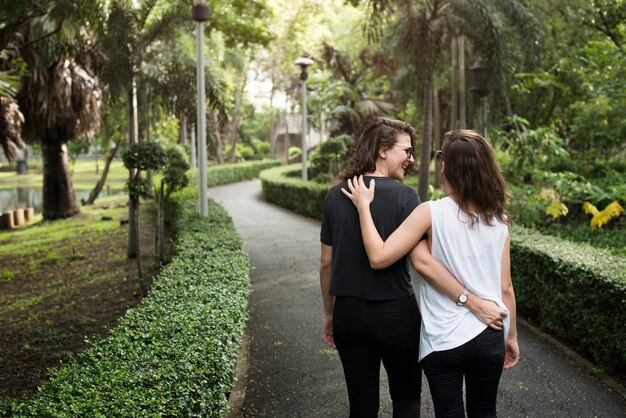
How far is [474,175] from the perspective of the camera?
2.48 m

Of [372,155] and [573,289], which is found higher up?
[372,155]

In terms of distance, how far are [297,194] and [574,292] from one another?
12777 millimetres

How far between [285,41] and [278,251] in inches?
830

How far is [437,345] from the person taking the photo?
2492 millimetres

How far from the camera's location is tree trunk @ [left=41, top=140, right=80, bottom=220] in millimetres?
17703

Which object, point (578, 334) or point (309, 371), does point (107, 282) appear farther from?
point (578, 334)

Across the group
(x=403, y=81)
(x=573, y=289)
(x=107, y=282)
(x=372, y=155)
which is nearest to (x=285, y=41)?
(x=403, y=81)

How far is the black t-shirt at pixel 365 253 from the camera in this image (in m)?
2.63

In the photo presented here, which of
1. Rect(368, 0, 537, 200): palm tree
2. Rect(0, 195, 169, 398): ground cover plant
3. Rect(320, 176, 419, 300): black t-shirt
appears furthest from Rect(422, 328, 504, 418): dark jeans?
Rect(368, 0, 537, 200): palm tree

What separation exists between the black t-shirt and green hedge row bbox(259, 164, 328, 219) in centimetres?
1270

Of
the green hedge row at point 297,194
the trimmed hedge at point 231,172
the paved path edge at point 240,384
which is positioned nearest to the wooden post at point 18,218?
the green hedge row at point 297,194

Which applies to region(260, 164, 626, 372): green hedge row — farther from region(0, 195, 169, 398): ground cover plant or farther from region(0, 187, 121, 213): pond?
region(0, 187, 121, 213): pond

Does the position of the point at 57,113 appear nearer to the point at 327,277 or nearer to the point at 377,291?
the point at 327,277

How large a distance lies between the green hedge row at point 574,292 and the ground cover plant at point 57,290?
3962mm
